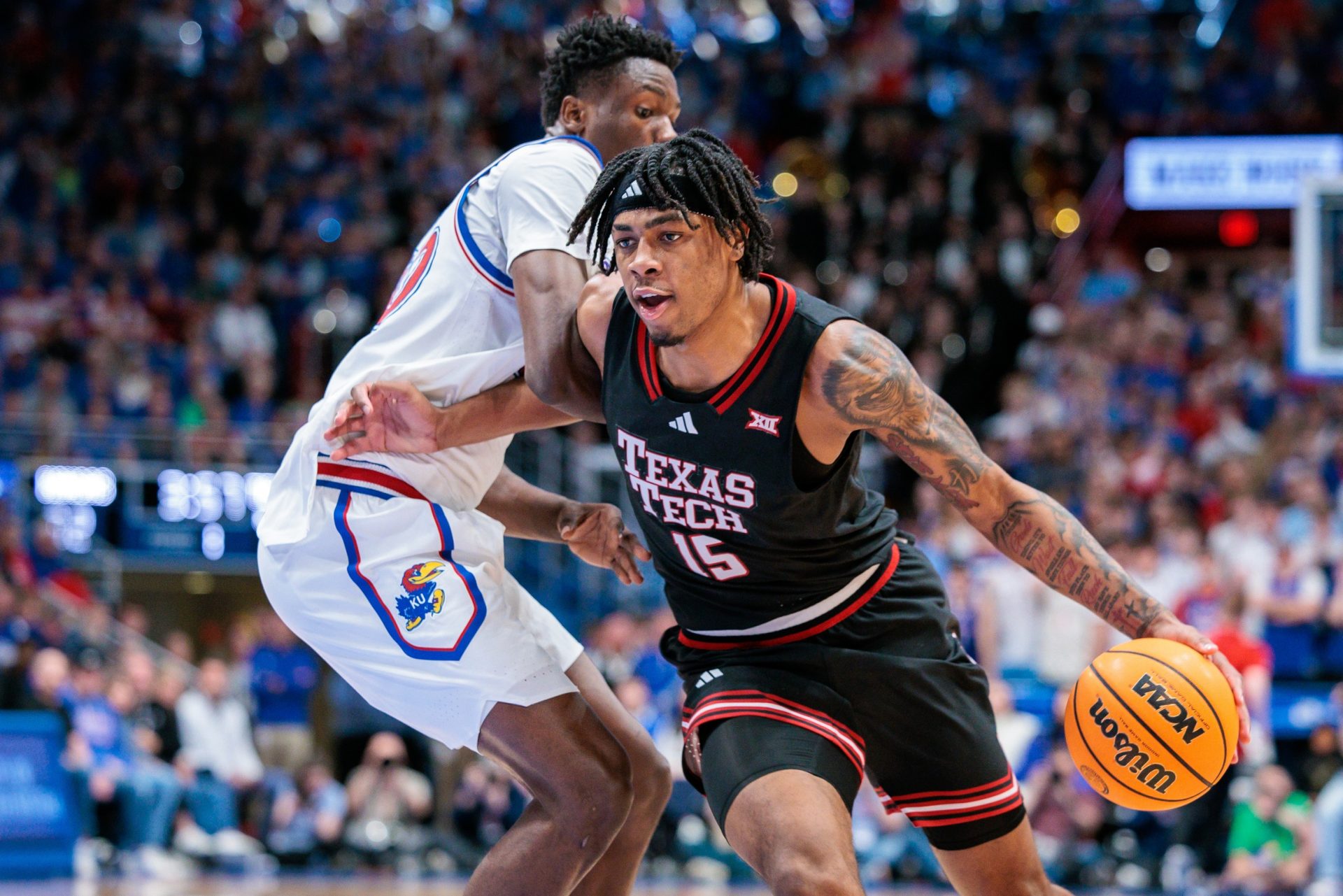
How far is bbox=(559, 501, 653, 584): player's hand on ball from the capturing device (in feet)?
14.9

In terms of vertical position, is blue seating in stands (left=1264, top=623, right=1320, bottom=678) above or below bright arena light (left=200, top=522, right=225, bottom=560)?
above

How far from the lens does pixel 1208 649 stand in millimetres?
3871

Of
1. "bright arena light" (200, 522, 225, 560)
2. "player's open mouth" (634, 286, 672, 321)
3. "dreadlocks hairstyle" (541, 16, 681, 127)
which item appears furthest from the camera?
"bright arena light" (200, 522, 225, 560)

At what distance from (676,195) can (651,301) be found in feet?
0.83

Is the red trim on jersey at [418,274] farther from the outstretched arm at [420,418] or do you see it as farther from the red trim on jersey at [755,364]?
the red trim on jersey at [755,364]

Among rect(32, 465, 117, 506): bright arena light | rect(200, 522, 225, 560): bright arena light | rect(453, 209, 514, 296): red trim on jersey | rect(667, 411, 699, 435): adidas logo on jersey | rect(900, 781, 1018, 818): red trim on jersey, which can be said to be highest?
rect(453, 209, 514, 296): red trim on jersey

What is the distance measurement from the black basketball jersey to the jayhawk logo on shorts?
567 mm

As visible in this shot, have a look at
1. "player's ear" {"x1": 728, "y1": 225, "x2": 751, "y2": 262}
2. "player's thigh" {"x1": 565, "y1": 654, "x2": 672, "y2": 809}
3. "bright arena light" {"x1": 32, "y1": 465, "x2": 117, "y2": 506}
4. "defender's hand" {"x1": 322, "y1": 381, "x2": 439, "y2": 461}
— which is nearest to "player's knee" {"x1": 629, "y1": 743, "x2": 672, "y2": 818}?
"player's thigh" {"x1": 565, "y1": 654, "x2": 672, "y2": 809}

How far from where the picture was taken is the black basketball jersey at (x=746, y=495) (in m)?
3.74

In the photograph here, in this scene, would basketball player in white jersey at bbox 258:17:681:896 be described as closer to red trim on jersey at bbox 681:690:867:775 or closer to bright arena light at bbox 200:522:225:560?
red trim on jersey at bbox 681:690:867:775

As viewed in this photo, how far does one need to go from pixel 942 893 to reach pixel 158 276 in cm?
1068

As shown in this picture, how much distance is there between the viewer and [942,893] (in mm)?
9633

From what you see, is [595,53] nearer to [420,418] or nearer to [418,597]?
[420,418]

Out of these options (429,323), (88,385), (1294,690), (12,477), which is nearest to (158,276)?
(88,385)
